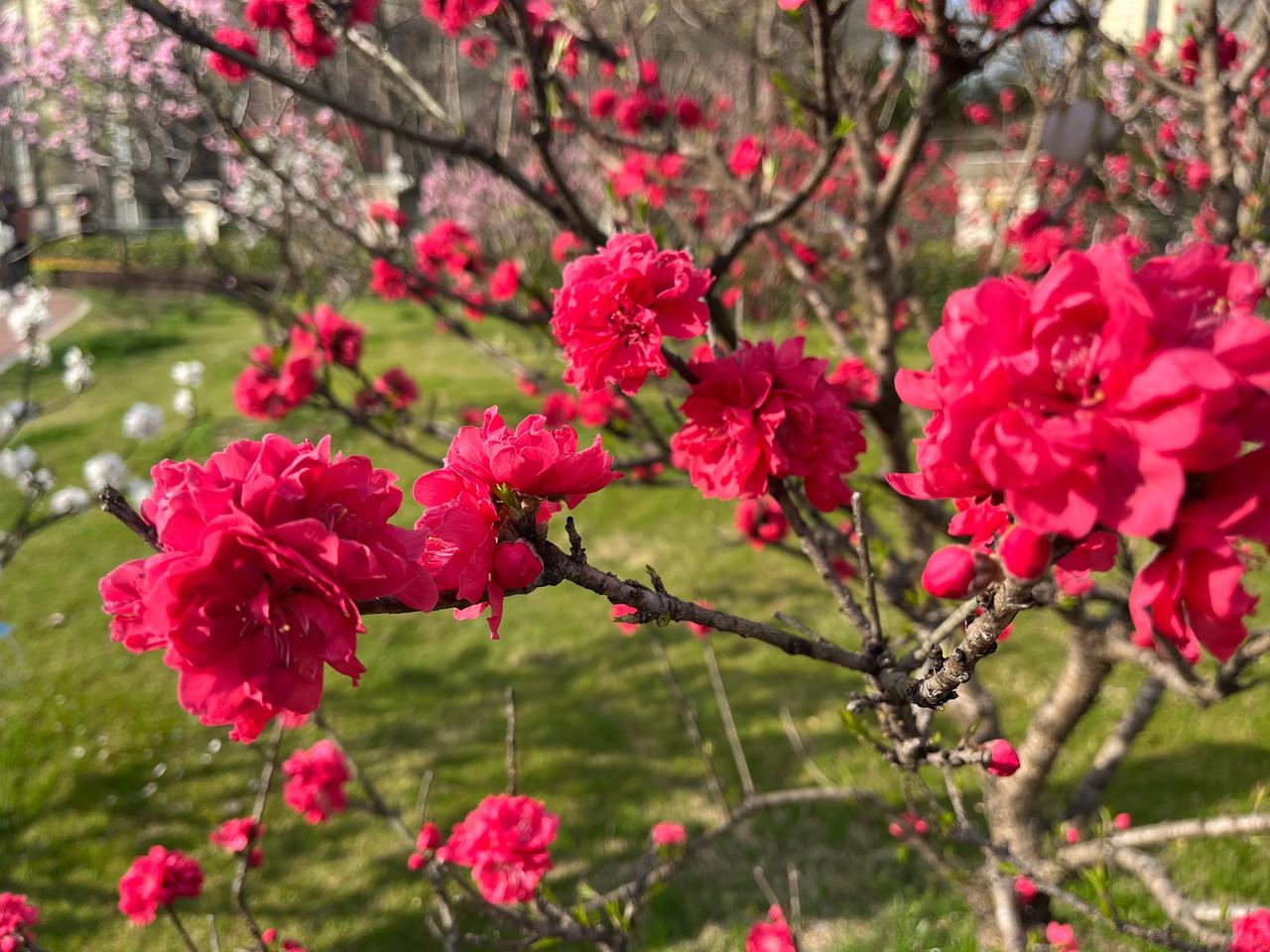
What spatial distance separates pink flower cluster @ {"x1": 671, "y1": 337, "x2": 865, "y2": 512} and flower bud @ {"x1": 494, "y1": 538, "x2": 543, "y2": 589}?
50 centimetres

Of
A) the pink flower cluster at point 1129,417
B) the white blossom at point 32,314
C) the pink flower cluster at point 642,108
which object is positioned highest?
the pink flower cluster at point 642,108

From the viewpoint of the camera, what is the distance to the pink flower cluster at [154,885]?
246 cm

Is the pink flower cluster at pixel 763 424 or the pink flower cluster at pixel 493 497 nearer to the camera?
the pink flower cluster at pixel 493 497

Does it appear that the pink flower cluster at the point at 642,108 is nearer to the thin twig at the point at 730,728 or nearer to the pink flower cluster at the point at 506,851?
the thin twig at the point at 730,728

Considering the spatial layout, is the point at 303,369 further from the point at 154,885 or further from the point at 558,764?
the point at 558,764

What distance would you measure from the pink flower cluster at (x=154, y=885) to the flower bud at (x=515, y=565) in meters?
2.29

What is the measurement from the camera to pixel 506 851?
2174 mm

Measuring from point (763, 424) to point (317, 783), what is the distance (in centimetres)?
269

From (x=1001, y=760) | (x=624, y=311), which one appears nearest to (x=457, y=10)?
(x=624, y=311)

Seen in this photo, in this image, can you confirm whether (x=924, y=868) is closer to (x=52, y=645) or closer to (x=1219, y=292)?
(x=1219, y=292)

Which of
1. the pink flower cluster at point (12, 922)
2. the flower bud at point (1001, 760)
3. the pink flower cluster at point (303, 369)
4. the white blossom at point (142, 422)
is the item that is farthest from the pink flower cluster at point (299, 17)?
the white blossom at point (142, 422)

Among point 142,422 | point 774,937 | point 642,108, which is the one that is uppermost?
point 642,108

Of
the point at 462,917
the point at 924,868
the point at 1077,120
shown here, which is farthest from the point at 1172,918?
the point at 1077,120

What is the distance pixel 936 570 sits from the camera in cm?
98
